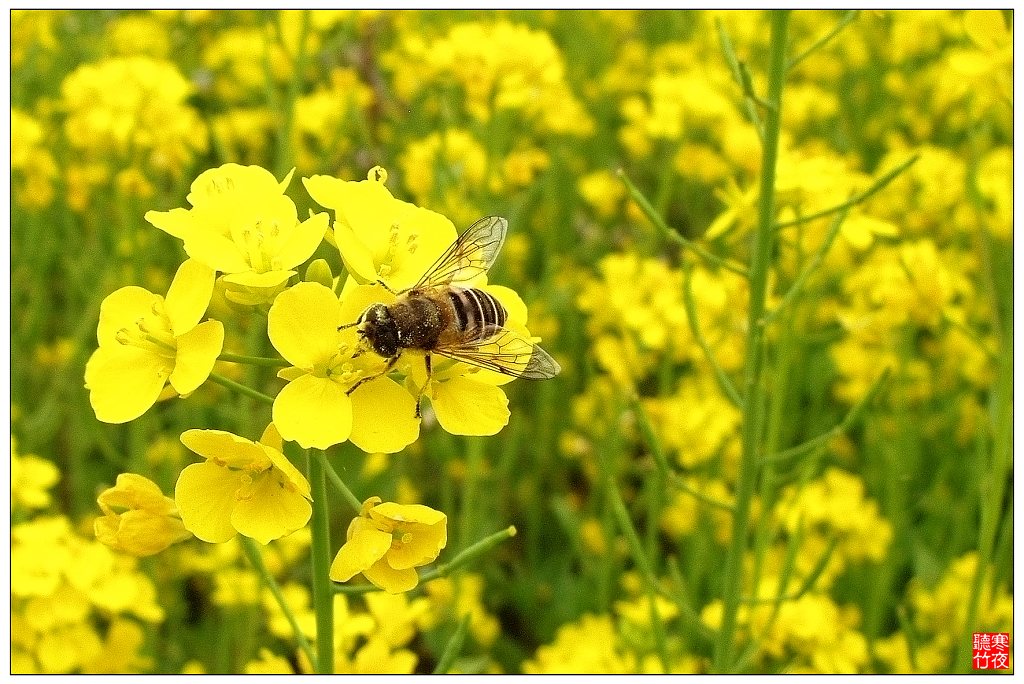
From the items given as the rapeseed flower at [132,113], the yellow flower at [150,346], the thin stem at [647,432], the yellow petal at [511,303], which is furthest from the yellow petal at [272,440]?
the rapeseed flower at [132,113]

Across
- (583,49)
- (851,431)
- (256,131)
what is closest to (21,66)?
(256,131)

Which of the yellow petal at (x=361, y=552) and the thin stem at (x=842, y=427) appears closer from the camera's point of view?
the yellow petal at (x=361, y=552)

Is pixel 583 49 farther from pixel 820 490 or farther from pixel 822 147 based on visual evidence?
pixel 820 490

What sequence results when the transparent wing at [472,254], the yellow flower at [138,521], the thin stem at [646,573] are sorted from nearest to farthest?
1. the yellow flower at [138,521]
2. the transparent wing at [472,254]
3. the thin stem at [646,573]

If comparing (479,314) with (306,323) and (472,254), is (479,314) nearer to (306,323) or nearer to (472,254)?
(472,254)

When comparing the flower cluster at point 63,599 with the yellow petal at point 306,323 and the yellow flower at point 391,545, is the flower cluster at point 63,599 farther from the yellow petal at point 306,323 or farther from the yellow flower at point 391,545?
the yellow petal at point 306,323

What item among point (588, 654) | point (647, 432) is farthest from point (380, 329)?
point (588, 654)
